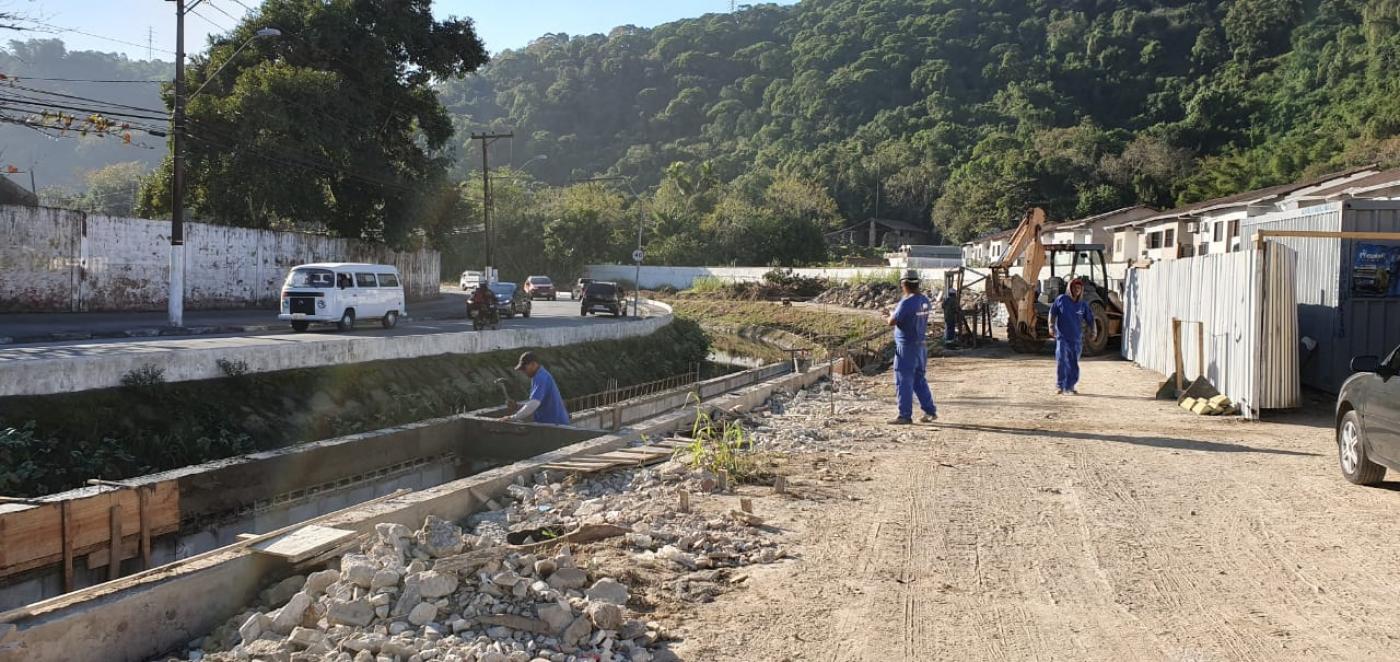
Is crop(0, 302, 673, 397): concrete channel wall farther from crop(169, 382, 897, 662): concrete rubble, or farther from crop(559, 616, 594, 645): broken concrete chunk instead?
crop(559, 616, 594, 645): broken concrete chunk

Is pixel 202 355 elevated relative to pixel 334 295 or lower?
lower

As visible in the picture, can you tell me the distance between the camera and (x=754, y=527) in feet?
22.8

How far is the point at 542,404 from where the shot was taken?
11.7m

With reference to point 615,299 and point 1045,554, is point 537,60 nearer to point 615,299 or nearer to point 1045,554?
point 615,299

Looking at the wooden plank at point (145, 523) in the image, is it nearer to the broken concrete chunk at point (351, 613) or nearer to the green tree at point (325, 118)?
the broken concrete chunk at point (351, 613)

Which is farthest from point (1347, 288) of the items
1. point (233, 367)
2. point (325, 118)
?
point (325, 118)

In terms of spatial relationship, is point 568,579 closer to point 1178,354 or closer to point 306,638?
point 306,638

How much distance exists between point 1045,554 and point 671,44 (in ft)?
528

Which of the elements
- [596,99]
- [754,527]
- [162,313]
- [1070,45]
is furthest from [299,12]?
[596,99]

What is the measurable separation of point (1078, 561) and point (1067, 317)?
9.73 m

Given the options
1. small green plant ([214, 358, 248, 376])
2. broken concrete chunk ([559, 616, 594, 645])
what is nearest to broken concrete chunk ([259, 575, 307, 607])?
broken concrete chunk ([559, 616, 594, 645])

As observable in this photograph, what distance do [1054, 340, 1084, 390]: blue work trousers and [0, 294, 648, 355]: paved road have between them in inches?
556

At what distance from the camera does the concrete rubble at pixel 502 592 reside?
4641 mm

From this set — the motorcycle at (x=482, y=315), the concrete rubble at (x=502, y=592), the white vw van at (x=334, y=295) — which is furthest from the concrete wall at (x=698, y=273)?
the concrete rubble at (x=502, y=592)
